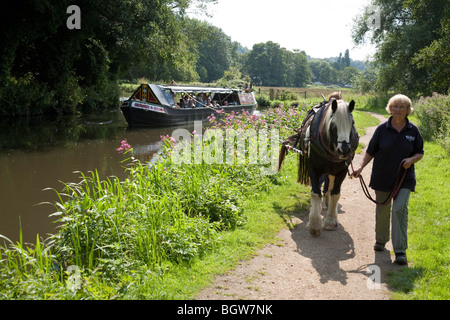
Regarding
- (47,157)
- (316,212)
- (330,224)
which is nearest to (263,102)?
(47,157)

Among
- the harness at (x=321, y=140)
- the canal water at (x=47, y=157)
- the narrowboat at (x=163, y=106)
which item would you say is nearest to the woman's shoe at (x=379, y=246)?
the harness at (x=321, y=140)

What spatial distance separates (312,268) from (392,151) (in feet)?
5.62

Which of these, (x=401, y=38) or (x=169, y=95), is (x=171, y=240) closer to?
(x=169, y=95)

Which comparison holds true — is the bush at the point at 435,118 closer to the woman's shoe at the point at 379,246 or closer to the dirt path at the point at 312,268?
the dirt path at the point at 312,268

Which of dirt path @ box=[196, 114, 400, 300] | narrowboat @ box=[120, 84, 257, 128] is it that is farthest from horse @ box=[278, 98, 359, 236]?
narrowboat @ box=[120, 84, 257, 128]

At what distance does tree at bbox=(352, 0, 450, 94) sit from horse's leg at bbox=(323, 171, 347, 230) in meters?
25.3

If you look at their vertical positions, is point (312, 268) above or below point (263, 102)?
below

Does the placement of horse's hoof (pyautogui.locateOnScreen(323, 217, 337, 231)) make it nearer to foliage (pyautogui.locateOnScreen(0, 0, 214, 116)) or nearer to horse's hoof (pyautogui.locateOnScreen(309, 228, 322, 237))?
horse's hoof (pyautogui.locateOnScreen(309, 228, 322, 237))

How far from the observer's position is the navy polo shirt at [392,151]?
4445mm

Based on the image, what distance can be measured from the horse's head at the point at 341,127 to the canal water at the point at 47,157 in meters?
4.20

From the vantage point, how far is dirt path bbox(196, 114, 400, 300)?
384 cm

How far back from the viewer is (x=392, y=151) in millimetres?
4516

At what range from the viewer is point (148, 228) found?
15.4 feet
